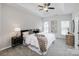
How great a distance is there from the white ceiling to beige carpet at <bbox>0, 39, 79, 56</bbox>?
66cm

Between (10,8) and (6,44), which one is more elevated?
(10,8)

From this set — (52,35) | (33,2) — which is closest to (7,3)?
(33,2)

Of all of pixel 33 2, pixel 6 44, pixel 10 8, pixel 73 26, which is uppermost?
pixel 33 2

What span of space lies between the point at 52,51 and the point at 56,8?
38.1 inches

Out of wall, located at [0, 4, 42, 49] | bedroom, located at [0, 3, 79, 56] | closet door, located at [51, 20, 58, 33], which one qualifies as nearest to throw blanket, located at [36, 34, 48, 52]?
bedroom, located at [0, 3, 79, 56]

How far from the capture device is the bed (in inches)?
78.4

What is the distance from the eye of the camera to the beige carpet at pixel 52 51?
190 cm

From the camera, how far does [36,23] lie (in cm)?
209

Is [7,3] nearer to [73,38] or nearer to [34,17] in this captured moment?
[34,17]

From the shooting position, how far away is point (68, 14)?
1.94m

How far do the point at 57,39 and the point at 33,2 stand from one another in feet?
3.28

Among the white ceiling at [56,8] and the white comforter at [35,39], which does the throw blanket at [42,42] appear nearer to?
the white comforter at [35,39]

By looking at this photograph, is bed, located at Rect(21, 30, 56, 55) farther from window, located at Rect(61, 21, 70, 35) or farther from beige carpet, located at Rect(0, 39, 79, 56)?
window, located at Rect(61, 21, 70, 35)

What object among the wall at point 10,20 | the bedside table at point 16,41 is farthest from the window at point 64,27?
the bedside table at point 16,41
